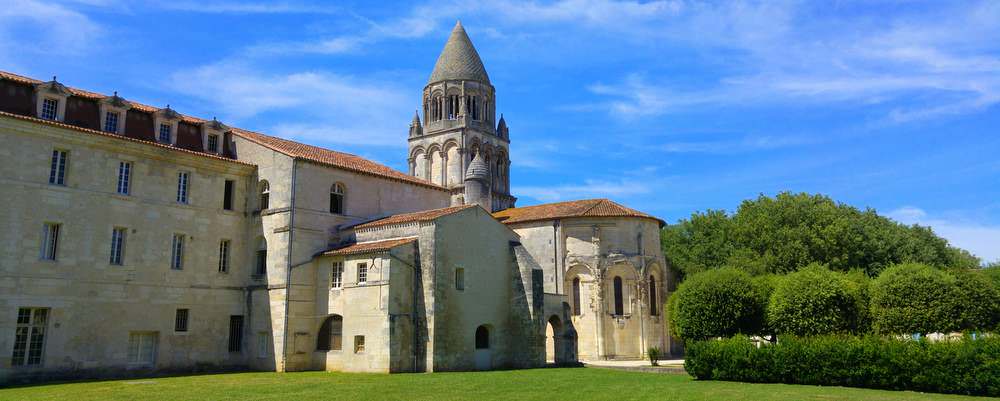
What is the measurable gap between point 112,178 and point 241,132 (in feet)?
26.3

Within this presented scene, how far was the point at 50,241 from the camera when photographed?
93.2 feet

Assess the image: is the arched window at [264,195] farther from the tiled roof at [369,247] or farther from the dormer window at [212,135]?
the tiled roof at [369,247]

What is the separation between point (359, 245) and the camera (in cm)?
3384

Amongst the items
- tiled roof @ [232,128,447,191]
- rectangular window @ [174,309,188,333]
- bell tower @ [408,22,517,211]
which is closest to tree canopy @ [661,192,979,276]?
bell tower @ [408,22,517,211]

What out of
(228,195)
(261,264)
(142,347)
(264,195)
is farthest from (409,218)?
(142,347)

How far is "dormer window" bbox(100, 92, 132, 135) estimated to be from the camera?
31266mm

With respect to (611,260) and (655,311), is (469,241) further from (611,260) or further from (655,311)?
(655,311)

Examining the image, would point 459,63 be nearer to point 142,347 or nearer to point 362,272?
point 362,272

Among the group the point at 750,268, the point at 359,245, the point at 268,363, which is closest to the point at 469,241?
the point at 359,245

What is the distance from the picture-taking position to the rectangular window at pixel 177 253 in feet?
106

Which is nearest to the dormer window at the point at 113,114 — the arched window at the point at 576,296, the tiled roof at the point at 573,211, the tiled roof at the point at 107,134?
the tiled roof at the point at 107,134

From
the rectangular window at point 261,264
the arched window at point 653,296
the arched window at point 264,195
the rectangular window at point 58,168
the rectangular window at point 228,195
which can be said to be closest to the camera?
the rectangular window at point 58,168

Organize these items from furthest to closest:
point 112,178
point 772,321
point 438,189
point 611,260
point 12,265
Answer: point 611,260
point 438,189
point 772,321
point 112,178
point 12,265

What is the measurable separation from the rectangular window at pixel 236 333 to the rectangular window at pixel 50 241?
8381 millimetres
